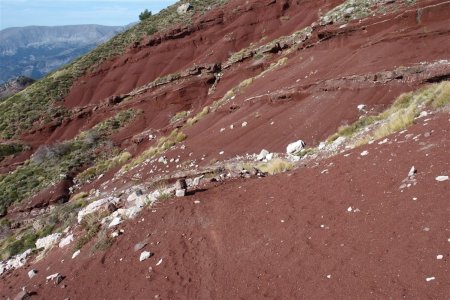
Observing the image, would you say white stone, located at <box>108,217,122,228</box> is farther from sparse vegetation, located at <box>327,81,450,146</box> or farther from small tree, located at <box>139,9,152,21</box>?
small tree, located at <box>139,9,152,21</box>

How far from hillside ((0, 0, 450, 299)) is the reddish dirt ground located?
3 cm

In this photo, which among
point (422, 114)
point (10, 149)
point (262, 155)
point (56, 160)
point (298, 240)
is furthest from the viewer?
point (10, 149)

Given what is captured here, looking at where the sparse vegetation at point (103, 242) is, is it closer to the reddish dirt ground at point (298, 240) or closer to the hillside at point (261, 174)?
the hillside at point (261, 174)

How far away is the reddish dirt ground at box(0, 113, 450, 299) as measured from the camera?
6.29 m

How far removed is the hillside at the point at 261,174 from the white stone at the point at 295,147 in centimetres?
5

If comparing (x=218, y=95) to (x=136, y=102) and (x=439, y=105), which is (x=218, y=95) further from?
(x=439, y=105)

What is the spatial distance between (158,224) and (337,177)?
4461 millimetres

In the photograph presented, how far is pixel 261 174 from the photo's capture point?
1301 centimetres

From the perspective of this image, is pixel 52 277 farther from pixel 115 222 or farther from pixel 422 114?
pixel 422 114

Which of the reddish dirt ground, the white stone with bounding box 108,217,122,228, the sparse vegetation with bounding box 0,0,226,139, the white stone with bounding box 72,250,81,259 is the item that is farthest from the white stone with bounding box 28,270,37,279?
the sparse vegetation with bounding box 0,0,226,139

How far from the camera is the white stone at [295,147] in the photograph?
53.9 feet

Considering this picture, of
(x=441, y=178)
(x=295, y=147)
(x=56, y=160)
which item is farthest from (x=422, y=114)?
(x=56, y=160)

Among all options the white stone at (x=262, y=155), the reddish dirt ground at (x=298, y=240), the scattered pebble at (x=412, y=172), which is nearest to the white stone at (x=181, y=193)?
the reddish dirt ground at (x=298, y=240)

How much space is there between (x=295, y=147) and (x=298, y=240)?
8.97 metres
